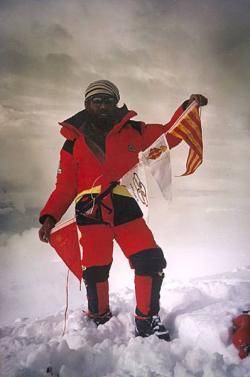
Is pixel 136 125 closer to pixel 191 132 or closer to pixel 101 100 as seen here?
pixel 101 100

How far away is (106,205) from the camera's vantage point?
7.27ft

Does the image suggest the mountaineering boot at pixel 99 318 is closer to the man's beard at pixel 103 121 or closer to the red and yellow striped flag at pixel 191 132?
the red and yellow striped flag at pixel 191 132

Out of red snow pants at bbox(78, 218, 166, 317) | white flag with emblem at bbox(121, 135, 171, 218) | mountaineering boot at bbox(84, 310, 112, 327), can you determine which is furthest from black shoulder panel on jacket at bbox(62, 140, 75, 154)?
mountaineering boot at bbox(84, 310, 112, 327)

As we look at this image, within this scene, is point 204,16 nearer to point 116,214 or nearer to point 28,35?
point 28,35

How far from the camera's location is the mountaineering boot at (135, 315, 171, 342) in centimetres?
199

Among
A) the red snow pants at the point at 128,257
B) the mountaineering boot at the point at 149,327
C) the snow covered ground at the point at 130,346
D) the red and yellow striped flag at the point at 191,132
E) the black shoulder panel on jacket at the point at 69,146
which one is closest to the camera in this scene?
the snow covered ground at the point at 130,346

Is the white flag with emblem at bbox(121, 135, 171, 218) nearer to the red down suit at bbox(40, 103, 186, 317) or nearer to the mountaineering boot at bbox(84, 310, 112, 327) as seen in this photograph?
the red down suit at bbox(40, 103, 186, 317)

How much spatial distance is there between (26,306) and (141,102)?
3.37 meters

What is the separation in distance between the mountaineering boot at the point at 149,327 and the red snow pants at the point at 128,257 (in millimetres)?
33

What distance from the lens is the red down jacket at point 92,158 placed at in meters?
2.27

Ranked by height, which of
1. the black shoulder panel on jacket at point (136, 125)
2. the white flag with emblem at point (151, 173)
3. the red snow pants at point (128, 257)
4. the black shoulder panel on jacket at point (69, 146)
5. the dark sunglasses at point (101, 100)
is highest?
the dark sunglasses at point (101, 100)

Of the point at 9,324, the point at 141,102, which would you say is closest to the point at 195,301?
the point at 9,324

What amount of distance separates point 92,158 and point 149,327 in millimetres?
1101

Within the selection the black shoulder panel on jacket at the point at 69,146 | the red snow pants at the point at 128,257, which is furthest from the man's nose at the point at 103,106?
the red snow pants at the point at 128,257
